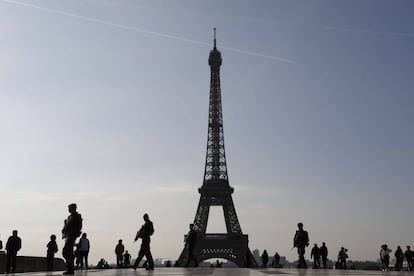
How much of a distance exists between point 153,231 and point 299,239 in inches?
279

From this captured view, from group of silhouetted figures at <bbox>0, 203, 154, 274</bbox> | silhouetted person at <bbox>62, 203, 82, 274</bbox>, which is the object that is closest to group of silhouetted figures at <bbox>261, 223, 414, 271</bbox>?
group of silhouetted figures at <bbox>0, 203, 154, 274</bbox>

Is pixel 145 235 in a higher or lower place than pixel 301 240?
higher

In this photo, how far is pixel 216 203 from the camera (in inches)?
3595

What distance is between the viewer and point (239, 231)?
287ft

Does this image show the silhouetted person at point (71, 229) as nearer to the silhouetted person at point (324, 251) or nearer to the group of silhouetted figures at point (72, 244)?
the group of silhouetted figures at point (72, 244)

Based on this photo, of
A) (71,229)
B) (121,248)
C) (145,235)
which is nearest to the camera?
(71,229)

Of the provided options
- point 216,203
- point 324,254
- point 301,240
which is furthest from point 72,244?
point 216,203

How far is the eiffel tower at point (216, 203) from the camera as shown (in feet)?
278

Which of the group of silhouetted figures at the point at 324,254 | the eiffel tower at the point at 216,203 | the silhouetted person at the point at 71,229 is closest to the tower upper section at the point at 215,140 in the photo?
the eiffel tower at the point at 216,203

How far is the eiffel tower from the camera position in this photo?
3334 inches

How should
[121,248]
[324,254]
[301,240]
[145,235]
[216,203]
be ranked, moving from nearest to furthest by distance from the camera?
[145,235] < [301,240] < [121,248] < [324,254] < [216,203]

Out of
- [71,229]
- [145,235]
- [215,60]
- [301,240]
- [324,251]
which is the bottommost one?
[324,251]

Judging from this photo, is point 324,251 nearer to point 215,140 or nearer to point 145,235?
point 145,235

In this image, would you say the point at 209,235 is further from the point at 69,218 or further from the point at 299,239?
the point at 69,218
